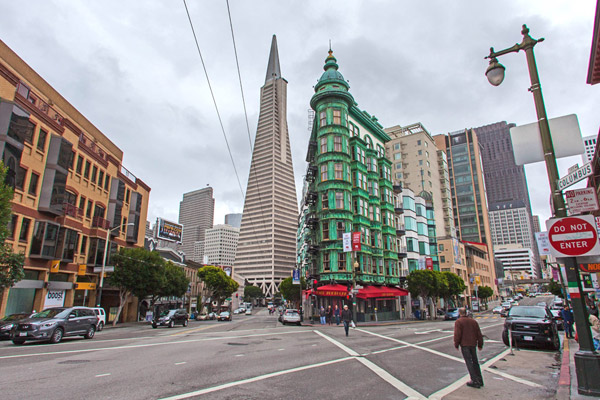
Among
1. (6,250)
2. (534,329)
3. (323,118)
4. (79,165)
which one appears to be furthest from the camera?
(323,118)

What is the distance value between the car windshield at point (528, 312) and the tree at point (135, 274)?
3341 cm

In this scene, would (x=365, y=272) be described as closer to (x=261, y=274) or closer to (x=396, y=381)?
(x=396, y=381)

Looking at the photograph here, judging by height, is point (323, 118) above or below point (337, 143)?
above

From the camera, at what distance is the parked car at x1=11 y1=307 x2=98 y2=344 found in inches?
603

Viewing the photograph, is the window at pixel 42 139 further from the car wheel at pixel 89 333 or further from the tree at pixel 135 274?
the car wheel at pixel 89 333

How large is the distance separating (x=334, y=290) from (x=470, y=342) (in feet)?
97.7

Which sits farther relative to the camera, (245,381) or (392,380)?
(392,380)

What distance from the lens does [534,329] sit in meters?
14.8

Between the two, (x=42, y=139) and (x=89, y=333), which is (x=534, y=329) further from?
(x=42, y=139)

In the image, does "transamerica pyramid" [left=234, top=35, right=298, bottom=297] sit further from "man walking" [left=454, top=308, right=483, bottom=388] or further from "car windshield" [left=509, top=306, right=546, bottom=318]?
"man walking" [left=454, top=308, right=483, bottom=388]

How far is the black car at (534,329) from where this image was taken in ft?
47.8

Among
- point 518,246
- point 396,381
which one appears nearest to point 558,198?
point 396,381

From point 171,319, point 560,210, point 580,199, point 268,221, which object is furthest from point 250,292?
point 580,199

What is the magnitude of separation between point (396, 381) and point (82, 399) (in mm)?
6633
